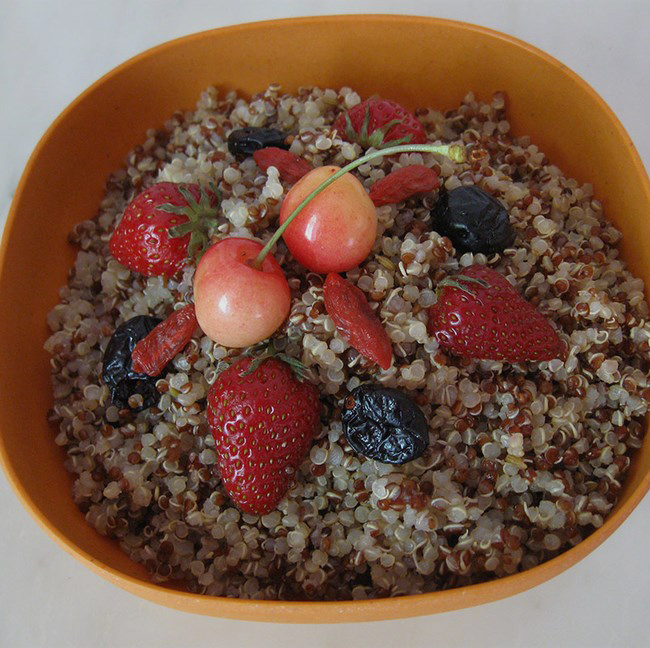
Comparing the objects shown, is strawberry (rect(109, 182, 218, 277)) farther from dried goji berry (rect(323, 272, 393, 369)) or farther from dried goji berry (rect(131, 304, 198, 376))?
dried goji berry (rect(323, 272, 393, 369))

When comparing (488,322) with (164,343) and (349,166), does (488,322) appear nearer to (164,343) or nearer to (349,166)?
(349,166)

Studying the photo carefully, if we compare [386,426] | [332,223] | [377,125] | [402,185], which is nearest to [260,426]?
[386,426]

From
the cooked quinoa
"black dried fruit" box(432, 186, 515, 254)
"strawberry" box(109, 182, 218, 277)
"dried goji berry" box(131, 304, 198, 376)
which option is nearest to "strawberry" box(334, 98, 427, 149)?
the cooked quinoa

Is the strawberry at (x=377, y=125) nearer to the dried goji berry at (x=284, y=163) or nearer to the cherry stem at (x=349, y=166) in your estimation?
the dried goji berry at (x=284, y=163)

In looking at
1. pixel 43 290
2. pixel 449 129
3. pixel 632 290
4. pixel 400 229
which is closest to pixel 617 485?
pixel 632 290

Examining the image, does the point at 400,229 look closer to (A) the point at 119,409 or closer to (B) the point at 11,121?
(A) the point at 119,409
